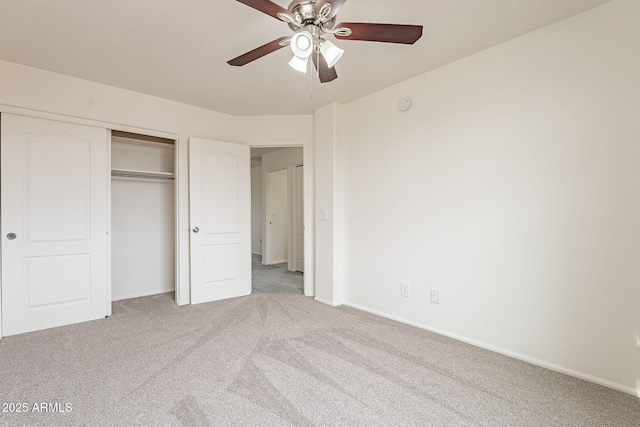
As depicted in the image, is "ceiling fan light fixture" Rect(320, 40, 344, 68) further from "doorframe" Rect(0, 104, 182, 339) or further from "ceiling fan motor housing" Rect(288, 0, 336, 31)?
"doorframe" Rect(0, 104, 182, 339)

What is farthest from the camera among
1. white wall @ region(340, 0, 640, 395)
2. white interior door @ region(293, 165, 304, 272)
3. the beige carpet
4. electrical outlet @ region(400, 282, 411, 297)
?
white interior door @ region(293, 165, 304, 272)

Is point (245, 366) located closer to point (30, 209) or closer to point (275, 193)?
point (30, 209)

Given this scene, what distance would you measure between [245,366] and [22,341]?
2.04 m

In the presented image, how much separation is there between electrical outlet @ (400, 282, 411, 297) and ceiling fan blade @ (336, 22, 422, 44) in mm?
2154

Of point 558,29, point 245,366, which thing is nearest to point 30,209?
point 245,366

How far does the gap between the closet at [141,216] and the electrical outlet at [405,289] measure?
3.09 m

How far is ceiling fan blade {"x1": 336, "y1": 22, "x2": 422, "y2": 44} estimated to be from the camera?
150 centimetres

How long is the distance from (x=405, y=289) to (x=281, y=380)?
5.05 ft

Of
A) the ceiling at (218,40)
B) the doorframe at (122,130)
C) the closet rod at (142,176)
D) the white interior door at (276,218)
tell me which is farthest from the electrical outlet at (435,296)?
the white interior door at (276,218)

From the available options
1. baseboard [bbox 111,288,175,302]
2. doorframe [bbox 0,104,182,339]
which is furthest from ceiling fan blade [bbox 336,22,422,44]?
baseboard [bbox 111,288,175,302]

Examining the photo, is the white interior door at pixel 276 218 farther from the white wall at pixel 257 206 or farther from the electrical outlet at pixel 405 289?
the electrical outlet at pixel 405 289

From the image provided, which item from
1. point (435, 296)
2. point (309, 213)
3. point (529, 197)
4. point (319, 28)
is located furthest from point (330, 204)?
point (319, 28)

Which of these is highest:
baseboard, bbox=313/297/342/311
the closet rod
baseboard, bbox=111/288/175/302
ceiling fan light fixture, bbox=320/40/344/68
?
ceiling fan light fixture, bbox=320/40/344/68

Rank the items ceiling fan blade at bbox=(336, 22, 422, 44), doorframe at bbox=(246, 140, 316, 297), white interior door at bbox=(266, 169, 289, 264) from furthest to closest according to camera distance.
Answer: white interior door at bbox=(266, 169, 289, 264) → doorframe at bbox=(246, 140, 316, 297) → ceiling fan blade at bbox=(336, 22, 422, 44)
